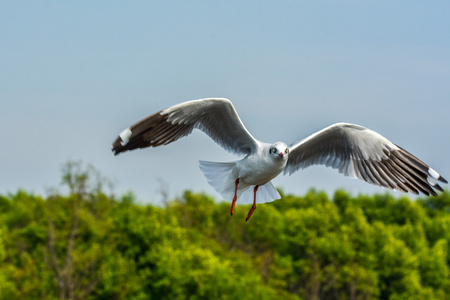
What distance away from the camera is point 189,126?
11734 millimetres

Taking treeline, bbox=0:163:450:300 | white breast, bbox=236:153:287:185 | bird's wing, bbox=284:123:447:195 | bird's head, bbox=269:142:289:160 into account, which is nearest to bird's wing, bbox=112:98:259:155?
white breast, bbox=236:153:287:185

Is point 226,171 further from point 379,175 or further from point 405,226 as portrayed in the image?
point 405,226

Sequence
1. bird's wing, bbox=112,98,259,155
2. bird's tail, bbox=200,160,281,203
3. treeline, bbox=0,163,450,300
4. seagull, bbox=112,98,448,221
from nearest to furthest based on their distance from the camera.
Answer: bird's wing, bbox=112,98,259,155
seagull, bbox=112,98,448,221
bird's tail, bbox=200,160,281,203
treeline, bbox=0,163,450,300

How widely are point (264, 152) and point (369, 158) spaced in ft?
6.78

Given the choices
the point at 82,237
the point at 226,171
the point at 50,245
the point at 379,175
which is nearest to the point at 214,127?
the point at 226,171

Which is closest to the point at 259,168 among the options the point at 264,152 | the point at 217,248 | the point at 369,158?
the point at 264,152

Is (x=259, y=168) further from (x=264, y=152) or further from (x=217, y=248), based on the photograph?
(x=217, y=248)

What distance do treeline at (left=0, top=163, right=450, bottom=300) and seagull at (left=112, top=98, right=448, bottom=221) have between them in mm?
32704

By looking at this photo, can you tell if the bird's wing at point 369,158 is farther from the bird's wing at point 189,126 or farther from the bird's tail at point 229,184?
the bird's wing at point 189,126

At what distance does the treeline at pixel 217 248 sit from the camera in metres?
51.2

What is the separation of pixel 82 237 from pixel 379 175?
140ft

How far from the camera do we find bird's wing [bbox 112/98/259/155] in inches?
432

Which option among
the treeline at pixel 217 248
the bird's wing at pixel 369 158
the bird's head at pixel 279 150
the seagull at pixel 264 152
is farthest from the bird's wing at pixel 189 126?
the treeline at pixel 217 248

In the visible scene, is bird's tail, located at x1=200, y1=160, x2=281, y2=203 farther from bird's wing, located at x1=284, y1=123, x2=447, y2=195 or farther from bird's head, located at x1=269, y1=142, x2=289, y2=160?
bird's head, located at x1=269, y1=142, x2=289, y2=160
